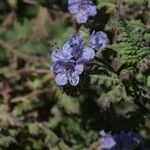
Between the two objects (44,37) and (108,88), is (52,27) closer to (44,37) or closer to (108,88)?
(44,37)

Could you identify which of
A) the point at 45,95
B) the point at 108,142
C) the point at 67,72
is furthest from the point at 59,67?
the point at 45,95

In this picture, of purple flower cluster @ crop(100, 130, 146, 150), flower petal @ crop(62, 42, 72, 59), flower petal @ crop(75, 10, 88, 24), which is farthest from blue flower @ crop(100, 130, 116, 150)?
flower petal @ crop(62, 42, 72, 59)

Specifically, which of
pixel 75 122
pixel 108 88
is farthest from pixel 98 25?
pixel 75 122

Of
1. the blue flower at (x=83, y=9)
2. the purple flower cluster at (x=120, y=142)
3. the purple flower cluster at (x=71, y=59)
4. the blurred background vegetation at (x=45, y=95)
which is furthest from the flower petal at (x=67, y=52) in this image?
the purple flower cluster at (x=120, y=142)

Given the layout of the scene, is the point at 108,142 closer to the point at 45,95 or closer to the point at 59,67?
the point at 45,95

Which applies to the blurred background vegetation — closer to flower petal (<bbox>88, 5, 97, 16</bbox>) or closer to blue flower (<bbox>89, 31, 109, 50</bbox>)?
flower petal (<bbox>88, 5, 97, 16</bbox>)

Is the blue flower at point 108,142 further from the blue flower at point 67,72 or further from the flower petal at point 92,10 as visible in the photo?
the blue flower at point 67,72

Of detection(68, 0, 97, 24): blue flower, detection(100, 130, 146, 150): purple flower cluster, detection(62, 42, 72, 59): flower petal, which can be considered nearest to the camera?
detection(62, 42, 72, 59): flower petal
